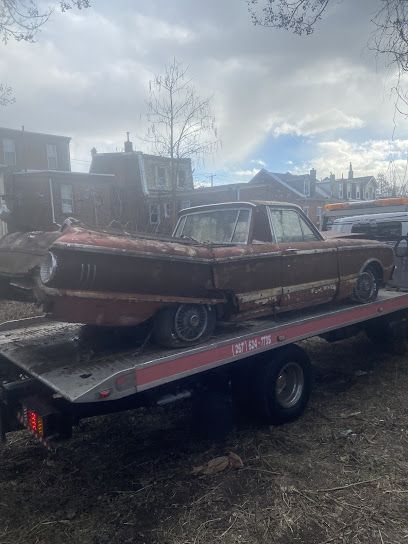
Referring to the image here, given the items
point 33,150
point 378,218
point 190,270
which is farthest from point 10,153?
point 190,270

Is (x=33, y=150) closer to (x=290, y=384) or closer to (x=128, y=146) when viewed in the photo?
(x=128, y=146)

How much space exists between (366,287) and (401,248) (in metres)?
1.53

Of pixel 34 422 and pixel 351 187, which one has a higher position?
pixel 351 187

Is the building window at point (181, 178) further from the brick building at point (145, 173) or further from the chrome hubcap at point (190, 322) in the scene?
the chrome hubcap at point (190, 322)

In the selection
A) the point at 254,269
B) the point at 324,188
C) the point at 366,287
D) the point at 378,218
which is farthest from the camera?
the point at 324,188

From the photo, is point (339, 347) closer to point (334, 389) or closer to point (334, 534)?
point (334, 389)

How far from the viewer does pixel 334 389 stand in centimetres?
584

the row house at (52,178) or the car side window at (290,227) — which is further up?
the row house at (52,178)

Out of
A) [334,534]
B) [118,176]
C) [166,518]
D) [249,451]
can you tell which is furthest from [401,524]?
[118,176]

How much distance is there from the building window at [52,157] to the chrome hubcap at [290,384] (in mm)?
31800

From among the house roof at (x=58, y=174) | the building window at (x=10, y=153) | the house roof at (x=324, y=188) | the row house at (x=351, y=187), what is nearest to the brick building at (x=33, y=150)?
the building window at (x=10, y=153)

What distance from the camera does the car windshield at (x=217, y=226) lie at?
197 inches

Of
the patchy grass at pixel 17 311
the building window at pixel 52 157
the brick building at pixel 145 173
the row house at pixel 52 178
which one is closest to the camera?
the patchy grass at pixel 17 311

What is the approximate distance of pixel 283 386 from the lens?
486cm
